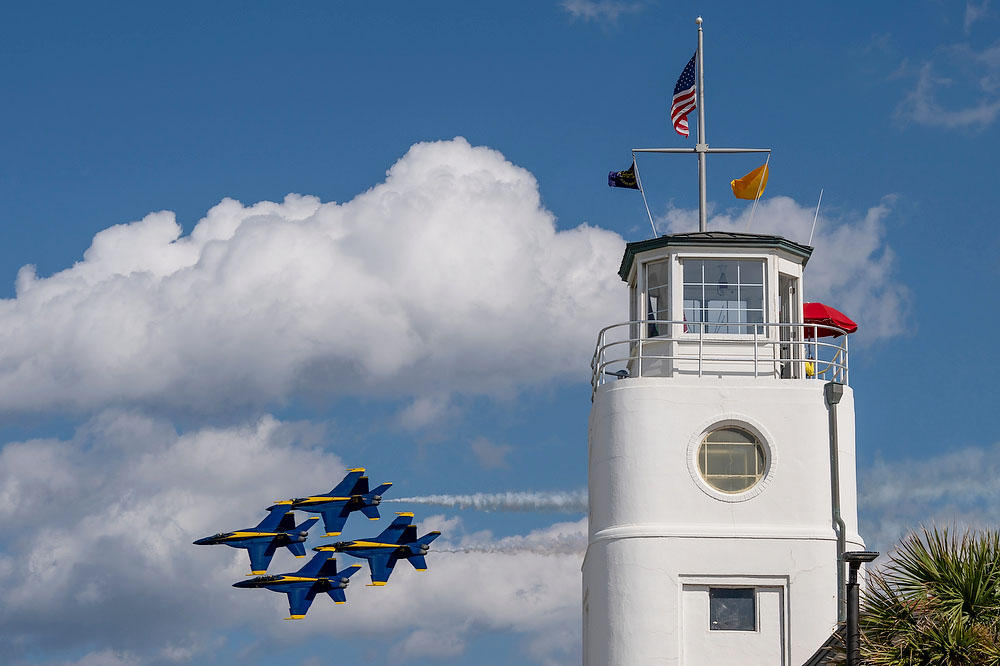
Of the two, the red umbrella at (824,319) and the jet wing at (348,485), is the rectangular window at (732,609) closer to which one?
the red umbrella at (824,319)

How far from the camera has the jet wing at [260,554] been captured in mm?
67438

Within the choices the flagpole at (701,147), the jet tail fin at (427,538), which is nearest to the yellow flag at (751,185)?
the flagpole at (701,147)

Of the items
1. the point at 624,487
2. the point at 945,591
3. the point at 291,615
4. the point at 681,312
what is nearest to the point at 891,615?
the point at 945,591

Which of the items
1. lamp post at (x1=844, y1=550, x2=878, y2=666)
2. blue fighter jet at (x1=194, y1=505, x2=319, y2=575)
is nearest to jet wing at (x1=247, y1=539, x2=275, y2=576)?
blue fighter jet at (x1=194, y1=505, x2=319, y2=575)

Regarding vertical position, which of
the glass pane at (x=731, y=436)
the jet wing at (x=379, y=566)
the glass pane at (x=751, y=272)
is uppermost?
the glass pane at (x=751, y=272)

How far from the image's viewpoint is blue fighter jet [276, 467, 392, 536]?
2576 inches

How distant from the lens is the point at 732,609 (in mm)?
30156

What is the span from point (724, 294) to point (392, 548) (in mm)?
34460

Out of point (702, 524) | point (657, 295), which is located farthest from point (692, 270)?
point (702, 524)

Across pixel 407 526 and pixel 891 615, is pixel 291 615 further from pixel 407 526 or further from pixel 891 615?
pixel 891 615

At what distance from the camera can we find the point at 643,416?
31000 mm

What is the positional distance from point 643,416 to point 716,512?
248 centimetres

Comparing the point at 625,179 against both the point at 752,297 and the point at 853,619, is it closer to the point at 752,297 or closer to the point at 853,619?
the point at 752,297

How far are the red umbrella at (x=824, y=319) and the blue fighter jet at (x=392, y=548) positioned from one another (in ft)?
105
